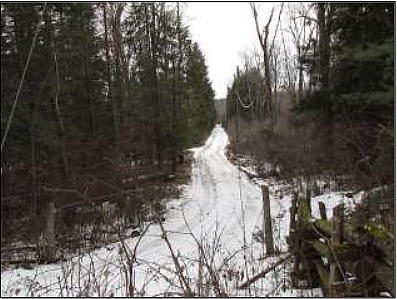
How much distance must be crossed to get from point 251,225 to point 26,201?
5.23 metres

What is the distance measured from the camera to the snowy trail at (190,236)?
5520mm

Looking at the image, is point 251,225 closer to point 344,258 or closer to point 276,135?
point 344,258

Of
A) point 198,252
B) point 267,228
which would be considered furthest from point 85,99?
point 198,252

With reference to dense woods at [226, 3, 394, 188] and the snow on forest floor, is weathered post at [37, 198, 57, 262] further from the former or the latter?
dense woods at [226, 3, 394, 188]


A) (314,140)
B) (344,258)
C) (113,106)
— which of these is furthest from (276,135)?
(344,258)

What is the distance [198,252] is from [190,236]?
6319mm

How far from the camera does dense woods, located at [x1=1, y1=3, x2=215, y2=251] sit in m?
9.30

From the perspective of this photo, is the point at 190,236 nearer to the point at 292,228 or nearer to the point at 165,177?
the point at 292,228

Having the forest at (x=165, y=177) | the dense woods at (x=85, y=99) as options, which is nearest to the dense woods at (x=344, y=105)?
the forest at (x=165, y=177)

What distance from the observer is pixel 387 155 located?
21.8 feet

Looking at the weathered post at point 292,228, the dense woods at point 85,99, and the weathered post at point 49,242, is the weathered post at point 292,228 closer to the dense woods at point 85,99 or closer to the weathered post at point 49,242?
the dense woods at point 85,99

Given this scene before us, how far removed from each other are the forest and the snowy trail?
2.7 inches

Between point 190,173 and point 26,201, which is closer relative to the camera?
point 26,201


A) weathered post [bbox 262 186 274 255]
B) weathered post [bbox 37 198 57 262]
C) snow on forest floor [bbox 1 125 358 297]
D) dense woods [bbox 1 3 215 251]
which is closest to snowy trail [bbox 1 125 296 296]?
snow on forest floor [bbox 1 125 358 297]
